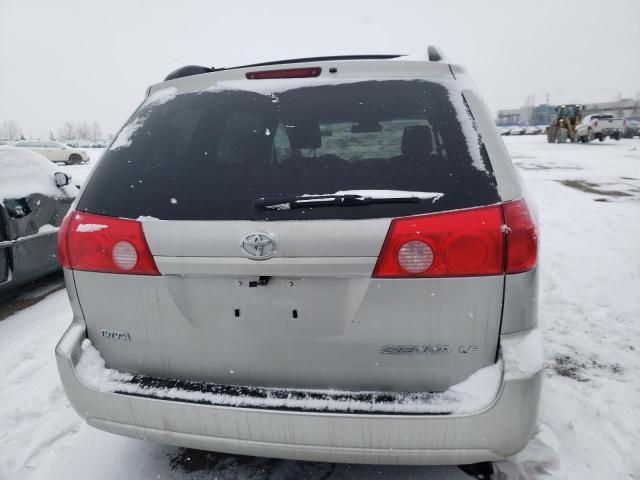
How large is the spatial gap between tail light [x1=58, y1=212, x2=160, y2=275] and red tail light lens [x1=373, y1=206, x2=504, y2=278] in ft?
2.93

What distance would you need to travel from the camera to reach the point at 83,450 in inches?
90.4

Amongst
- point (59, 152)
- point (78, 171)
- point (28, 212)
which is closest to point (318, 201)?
point (28, 212)

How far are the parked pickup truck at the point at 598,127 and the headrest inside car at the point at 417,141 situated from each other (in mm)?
32310

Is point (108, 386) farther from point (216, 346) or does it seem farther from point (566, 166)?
point (566, 166)

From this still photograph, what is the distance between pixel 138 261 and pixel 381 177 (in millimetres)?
965

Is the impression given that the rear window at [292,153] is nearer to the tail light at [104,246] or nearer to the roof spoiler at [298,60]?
the tail light at [104,246]

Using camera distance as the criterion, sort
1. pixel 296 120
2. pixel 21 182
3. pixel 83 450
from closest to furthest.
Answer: pixel 296 120, pixel 83 450, pixel 21 182

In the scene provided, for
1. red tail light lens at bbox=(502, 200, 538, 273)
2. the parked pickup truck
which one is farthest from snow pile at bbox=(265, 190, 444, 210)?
the parked pickup truck

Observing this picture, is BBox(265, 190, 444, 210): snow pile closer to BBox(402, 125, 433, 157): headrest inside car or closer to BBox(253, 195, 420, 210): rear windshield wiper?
BBox(253, 195, 420, 210): rear windshield wiper

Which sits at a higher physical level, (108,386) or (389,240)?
(389,240)

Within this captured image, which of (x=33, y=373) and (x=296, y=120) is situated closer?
(x=296, y=120)

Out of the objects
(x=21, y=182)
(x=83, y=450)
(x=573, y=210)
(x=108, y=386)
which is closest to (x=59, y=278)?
(x=21, y=182)

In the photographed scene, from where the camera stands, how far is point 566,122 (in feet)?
98.2

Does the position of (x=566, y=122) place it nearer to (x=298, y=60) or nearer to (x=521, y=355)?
(x=298, y=60)
